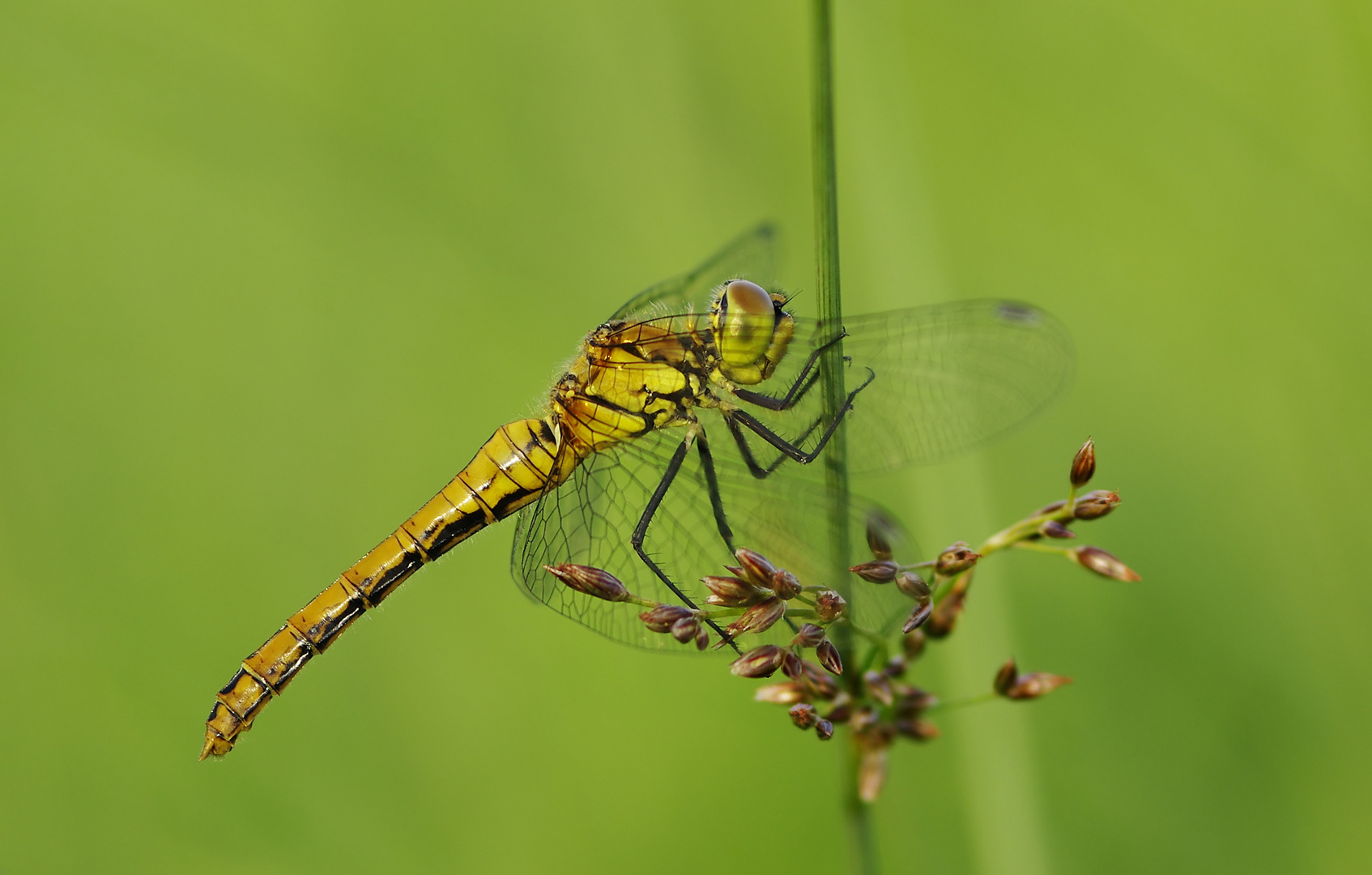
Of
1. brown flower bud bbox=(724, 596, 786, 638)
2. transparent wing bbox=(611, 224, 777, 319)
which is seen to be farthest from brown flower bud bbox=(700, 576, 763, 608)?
transparent wing bbox=(611, 224, 777, 319)

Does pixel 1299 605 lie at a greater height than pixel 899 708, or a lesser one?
lesser

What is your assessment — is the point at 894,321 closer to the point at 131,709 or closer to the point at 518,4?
the point at 131,709

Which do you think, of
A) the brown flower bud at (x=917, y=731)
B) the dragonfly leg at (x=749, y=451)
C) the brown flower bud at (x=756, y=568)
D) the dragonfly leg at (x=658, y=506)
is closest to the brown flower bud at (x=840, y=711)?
the brown flower bud at (x=917, y=731)

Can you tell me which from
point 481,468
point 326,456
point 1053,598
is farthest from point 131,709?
point 1053,598

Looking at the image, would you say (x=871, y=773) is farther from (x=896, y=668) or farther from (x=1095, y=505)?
(x=1095, y=505)

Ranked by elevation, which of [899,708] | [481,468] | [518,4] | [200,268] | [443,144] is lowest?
[899,708]

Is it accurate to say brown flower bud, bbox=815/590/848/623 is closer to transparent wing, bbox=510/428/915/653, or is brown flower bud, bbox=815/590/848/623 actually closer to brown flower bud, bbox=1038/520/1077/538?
brown flower bud, bbox=1038/520/1077/538
